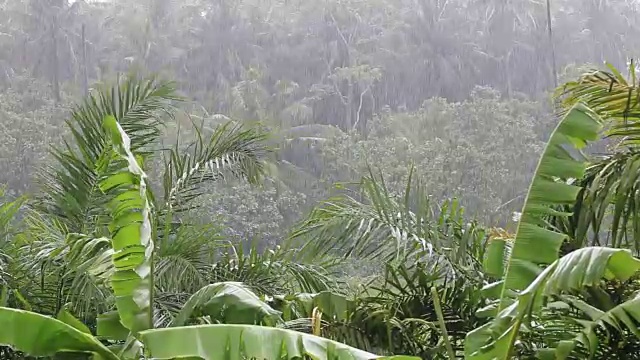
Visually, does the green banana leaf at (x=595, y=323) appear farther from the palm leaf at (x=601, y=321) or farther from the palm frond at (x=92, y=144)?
the palm frond at (x=92, y=144)

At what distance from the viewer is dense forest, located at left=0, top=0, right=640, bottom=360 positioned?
1.73m

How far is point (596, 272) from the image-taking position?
1.43 metres

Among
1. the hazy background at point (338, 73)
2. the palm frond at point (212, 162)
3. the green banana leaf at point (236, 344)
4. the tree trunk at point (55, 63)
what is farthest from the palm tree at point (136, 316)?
the tree trunk at point (55, 63)

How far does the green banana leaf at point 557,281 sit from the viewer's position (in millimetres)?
1430

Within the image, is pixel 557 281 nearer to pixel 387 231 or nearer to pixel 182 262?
pixel 387 231

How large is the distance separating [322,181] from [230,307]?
6.58 metres

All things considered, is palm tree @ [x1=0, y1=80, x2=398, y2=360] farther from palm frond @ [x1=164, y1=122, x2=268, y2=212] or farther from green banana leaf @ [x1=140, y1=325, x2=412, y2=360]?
palm frond @ [x1=164, y1=122, x2=268, y2=212]

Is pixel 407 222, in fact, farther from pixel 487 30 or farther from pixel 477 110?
pixel 487 30

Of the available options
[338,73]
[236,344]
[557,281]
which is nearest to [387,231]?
[557,281]

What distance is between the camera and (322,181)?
328 inches

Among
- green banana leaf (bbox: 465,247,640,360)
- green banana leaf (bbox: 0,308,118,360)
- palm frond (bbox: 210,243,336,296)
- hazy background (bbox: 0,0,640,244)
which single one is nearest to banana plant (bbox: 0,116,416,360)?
green banana leaf (bbox: 0,308,118,360)

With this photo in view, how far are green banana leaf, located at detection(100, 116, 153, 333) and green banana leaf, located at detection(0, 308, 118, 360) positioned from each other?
18 cm

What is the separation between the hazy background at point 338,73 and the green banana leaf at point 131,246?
19.5ft

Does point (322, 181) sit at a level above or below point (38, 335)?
below
